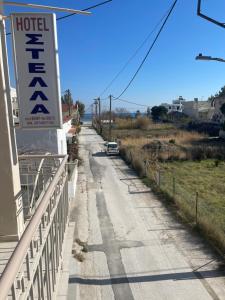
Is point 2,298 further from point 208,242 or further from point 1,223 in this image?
point 208,242

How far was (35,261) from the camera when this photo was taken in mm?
2824

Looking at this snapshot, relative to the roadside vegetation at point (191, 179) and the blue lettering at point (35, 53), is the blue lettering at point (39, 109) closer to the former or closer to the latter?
the blue lettering at point (35, 53)

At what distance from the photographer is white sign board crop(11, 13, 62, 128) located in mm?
4844

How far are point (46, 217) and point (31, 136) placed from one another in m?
10.3

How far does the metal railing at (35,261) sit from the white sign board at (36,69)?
1176 millimetres

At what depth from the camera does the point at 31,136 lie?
540 inches

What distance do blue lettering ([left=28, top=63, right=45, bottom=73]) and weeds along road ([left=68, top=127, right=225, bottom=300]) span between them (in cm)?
491

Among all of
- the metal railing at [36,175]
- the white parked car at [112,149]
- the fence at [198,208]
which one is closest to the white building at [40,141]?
the metal railing at [36,175]

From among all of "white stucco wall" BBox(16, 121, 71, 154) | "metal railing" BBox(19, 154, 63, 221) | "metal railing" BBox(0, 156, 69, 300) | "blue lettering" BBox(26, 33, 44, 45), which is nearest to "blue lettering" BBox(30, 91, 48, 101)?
"blue lettering" BBox(26, 33, 44, 45)

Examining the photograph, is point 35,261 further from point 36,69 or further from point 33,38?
point 33,38

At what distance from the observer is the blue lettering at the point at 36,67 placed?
497 centimetres

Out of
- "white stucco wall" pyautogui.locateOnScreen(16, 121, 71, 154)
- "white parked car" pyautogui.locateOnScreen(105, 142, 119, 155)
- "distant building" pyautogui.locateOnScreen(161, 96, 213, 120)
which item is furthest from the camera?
"distant building" pyautogui.locateOnScreen(161, 96, 213, 120)

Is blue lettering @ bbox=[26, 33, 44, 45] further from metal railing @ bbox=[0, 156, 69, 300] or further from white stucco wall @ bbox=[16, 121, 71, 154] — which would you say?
white stucco wall @ bbox=[16, 121, 71, 154]

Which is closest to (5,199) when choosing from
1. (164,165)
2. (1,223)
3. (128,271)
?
(1,223)
